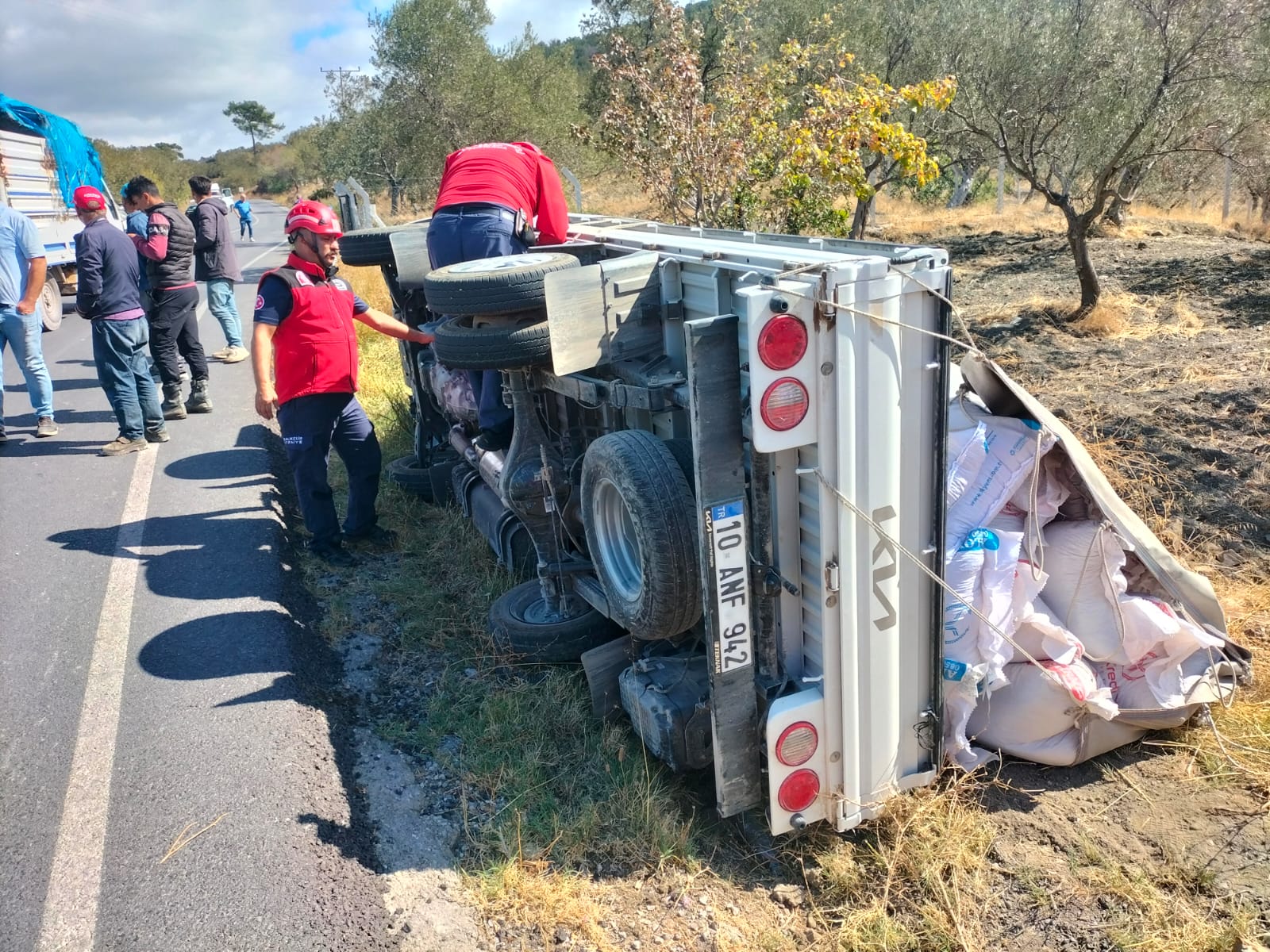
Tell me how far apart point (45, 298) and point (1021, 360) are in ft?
41.4

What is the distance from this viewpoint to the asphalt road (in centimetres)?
275

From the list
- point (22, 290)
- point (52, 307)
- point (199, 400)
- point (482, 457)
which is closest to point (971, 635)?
point (482, 457)

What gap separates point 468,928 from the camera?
9.11 feet

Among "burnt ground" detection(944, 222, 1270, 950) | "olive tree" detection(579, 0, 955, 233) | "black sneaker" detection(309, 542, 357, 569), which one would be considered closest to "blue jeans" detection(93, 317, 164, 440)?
"black sneaker" detection(309, 542, 357, 569)

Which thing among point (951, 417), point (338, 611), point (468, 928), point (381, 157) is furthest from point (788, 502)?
point (381, 157)

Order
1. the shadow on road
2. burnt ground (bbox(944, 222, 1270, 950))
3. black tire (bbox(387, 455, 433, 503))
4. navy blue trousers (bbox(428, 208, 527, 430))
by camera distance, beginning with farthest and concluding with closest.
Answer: black tire (bbox(387, 455, 433, 503)) → navy blue trousers (bbox(428, 208, 527, 430)) → the shadow on road → burnt ground (bbox(944, 222, 1270, 950))

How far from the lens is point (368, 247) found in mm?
6398

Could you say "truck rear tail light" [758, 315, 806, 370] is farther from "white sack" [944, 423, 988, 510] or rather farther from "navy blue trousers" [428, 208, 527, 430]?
"navy blue trousers" [428, 208, 527, 430]

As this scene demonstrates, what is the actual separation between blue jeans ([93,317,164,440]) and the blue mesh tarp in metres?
11.2

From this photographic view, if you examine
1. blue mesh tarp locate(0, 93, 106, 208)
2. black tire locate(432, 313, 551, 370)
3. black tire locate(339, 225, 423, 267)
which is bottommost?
black tire locate(432, 313, 551, 370)

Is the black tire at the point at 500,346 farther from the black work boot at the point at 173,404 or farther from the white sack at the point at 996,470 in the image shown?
the black work boot at the point at 173,404

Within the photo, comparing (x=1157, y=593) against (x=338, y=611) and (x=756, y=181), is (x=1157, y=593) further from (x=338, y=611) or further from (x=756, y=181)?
(x=756, y=181)

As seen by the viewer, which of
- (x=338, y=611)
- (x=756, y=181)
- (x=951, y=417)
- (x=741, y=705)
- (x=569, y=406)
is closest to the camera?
(x=741, y=705)

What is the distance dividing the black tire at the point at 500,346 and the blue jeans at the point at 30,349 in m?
5.57
